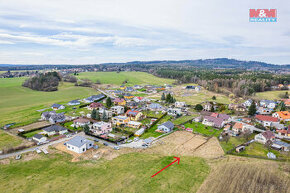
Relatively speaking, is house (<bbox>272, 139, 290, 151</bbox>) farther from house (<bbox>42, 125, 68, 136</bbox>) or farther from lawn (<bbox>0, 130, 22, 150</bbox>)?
lawn (<bbox>0, 130, 22, 150</bbox>)

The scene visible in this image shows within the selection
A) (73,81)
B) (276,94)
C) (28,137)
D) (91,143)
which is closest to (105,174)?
(91,143)

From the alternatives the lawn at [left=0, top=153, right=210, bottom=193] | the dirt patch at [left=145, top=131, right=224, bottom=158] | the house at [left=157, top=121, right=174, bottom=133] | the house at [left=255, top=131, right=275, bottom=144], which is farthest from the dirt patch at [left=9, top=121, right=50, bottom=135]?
the house at [left=255, top=131, right=275, bottom=144]

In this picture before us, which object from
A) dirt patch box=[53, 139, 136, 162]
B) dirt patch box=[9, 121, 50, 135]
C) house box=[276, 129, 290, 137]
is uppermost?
dirt patch box=[9, 121, 50, 135]

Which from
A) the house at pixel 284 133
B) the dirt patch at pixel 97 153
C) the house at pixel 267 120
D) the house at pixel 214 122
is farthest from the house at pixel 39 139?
the house at pixel 267 120

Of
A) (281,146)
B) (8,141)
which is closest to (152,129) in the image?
(281,146)

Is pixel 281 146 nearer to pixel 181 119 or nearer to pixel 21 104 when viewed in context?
pixel 181 119

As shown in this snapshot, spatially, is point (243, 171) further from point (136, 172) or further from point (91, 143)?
point (91, 143)

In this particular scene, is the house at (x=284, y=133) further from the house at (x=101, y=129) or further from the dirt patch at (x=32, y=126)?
the dirt patch at (x=32, y=126)

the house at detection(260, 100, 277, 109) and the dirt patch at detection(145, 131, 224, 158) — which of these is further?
the house at detection(260, 100, 277, 109)
